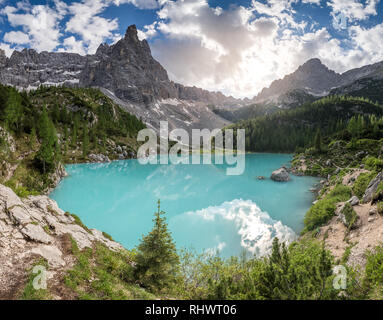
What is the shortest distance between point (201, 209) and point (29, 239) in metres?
22.8

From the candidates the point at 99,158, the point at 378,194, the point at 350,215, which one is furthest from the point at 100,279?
the point at 99,158

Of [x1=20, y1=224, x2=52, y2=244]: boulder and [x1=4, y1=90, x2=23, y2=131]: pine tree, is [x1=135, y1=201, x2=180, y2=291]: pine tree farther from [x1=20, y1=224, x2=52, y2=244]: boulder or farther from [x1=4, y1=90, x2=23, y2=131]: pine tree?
[x1=4, y1=90, x2=23, y2=131]: pine tree

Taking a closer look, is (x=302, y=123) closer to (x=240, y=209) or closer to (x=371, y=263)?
(x=240, y=209)

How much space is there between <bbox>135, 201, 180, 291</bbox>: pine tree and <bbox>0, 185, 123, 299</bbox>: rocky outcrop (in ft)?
11.5

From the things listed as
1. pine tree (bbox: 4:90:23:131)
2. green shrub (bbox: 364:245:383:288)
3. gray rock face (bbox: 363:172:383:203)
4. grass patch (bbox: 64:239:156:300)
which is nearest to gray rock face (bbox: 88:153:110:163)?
pine tree (bbox: 4:90:23:131)

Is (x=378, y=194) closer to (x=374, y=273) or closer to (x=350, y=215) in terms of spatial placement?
(x=350, y=215)

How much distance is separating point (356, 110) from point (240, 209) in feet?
657

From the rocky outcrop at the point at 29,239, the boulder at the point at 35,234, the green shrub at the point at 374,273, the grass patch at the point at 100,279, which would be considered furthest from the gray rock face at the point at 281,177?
the boulder at the point at 35,234

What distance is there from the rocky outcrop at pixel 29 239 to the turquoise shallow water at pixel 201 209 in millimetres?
8037

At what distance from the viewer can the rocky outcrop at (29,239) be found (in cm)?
788

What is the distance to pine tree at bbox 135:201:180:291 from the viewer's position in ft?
30.9

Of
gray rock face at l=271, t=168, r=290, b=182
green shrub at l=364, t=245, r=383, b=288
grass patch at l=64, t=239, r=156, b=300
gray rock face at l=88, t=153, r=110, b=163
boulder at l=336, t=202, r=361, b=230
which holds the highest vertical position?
gray rock face at l=88, t=153, r=110, b=163

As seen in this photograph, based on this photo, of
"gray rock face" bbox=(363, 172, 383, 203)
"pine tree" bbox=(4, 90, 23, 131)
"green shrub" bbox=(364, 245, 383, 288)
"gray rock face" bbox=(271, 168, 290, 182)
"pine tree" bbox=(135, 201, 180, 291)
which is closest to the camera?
"green shrub" bbox=(364, 245, 383, 288)

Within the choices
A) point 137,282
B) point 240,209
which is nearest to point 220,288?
point 137,282
